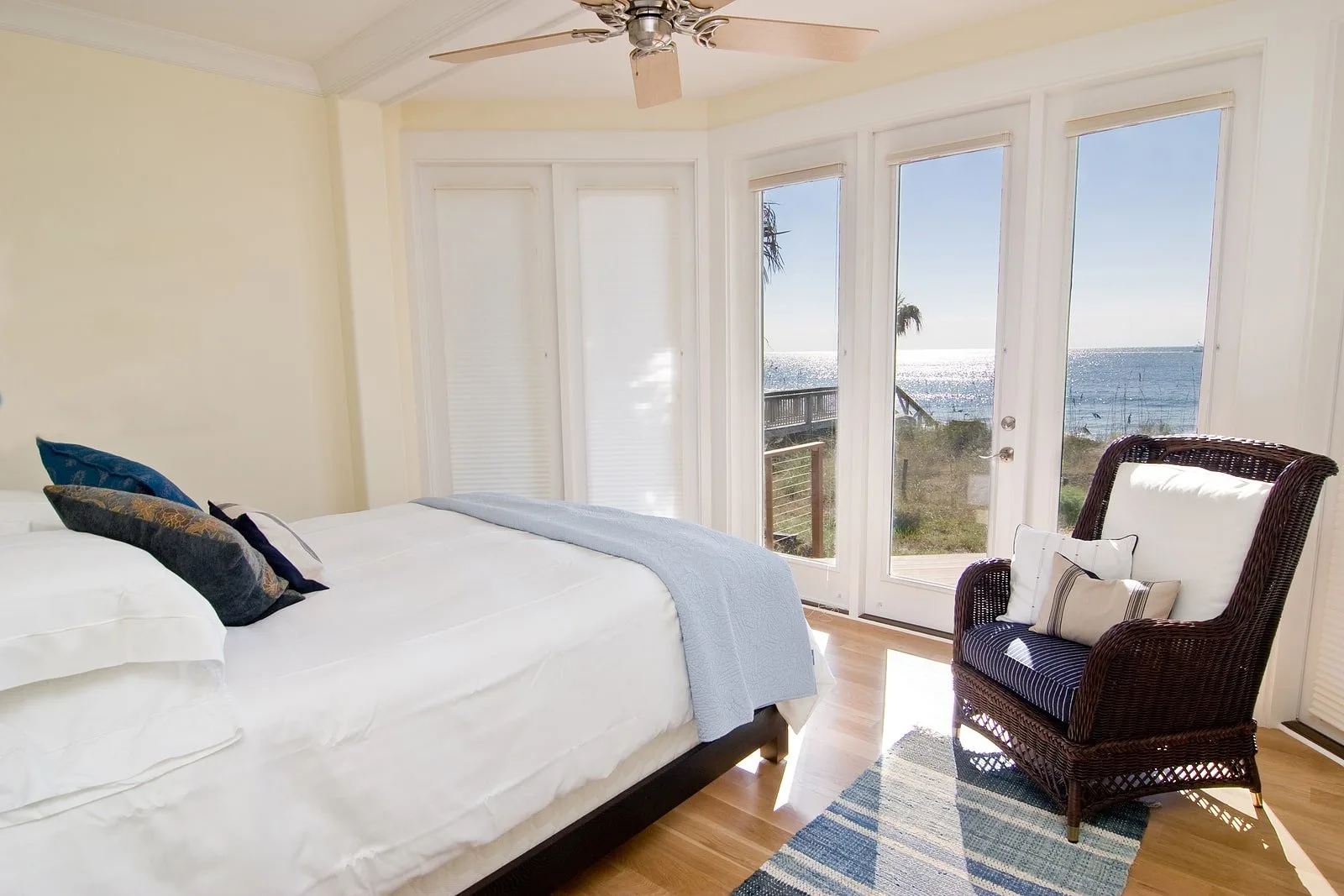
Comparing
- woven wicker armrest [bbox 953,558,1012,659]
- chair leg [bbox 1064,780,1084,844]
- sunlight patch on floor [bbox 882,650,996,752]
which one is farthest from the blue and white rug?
woven wicker armrest [bbox 953,558,1012,659]

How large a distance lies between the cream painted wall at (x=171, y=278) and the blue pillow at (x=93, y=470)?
1.27 meters

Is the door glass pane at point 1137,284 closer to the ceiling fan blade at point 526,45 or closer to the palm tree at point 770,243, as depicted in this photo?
the palm tree at point 770,243

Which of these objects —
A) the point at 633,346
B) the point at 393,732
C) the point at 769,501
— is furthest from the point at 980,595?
the point at 633,346

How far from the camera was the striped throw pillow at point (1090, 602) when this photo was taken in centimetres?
214

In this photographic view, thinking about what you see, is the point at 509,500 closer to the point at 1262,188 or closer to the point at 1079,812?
the point at 1079,812

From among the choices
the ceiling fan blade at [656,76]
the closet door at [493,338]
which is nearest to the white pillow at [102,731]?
the ceiling fan blade at [656,76]

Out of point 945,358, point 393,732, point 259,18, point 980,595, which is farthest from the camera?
point 945,358

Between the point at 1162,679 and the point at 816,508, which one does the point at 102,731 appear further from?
the point at 816,508

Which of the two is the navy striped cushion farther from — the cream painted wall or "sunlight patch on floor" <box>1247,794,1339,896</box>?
the cream painted wall

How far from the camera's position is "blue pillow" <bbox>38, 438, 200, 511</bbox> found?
75.7 inches

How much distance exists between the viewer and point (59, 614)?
3.95ft

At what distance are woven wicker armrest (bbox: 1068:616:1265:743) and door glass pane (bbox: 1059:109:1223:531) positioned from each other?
111 cm

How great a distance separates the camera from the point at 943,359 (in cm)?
350

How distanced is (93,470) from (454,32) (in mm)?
1995
